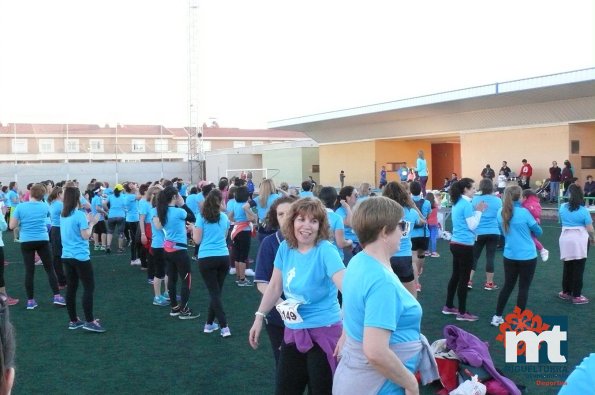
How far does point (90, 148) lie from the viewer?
1400 inches

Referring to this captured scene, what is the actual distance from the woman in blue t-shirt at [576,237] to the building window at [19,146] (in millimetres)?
32689

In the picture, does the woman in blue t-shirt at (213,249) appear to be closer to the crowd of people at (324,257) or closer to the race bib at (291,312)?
the crowd of people at (324,257)

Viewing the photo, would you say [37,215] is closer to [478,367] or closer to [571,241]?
[478,367]

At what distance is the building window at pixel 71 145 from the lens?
34.8m

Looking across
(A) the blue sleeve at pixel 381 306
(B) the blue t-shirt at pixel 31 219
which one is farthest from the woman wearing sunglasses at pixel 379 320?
(B) the blue t-shirt at pixel 31 219

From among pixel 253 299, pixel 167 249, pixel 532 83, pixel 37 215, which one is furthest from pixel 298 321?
pixel 532 83

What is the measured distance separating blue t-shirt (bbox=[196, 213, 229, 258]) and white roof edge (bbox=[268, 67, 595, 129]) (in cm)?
1727

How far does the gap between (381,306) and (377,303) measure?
0.02m

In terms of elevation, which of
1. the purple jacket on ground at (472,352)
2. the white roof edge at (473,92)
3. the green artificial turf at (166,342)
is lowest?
the green artificial turf at (166,342)

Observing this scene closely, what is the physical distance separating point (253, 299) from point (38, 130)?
30.4 metres

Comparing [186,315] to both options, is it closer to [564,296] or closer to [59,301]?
[59,301]

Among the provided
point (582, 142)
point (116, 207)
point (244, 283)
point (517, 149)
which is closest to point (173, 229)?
point (244, 283)

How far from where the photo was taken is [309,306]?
3492 mm

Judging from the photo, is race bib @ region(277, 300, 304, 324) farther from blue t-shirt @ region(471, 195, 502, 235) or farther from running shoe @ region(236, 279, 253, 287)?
running shoe @ region(236, 279, 253, 287)
